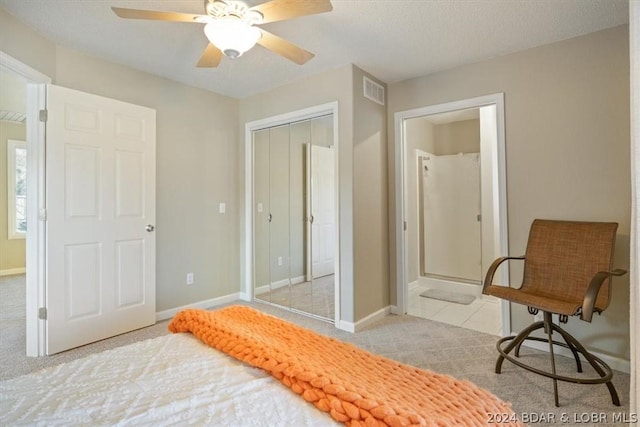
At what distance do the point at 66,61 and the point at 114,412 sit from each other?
9.48 ft

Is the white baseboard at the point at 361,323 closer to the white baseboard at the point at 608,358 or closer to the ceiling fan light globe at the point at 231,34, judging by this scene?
the white baseboard at the point at 608,358

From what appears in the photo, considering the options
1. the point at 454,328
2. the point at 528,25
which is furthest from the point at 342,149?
the point at 454,328

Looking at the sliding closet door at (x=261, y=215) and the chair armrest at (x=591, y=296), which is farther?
the sliding closet door at (x=261, y=215)

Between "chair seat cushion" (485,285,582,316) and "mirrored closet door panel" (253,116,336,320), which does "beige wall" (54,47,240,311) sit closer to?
"mirrored closet door panel" (253,116,336,320)

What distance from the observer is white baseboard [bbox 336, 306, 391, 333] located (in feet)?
9.84

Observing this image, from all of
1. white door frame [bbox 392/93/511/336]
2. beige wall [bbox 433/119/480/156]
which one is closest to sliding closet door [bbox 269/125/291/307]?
white door frame [bbox 392/93/511/336]

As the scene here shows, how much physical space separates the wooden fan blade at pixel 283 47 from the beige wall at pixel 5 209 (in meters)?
5.66

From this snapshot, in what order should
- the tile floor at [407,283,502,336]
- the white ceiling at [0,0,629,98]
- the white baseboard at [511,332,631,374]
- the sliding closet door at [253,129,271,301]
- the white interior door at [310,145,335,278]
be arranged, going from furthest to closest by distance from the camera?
1. the sliding closet door at [253,129,271,301]
2. the white interior door at [310,145,335,278]
3. the tile floor at [407,283,502,336]
4. the white baseboard at [511,332,631,374]
5. the white ceiling at [0,0,629,98]

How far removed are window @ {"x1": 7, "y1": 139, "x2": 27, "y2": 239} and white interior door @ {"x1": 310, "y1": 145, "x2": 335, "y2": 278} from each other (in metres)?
5.07

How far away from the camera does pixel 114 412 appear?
0.89 m

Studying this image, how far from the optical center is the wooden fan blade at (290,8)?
1542mm

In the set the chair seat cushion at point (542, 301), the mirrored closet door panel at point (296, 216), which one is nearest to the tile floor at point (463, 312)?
the chair seat cushion at point (542, 301)

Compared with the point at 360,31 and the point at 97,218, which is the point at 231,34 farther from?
the point at 97,218

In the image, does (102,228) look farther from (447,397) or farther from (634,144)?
(634,144)
